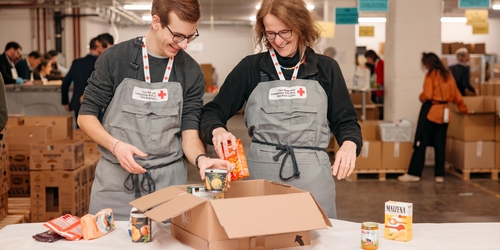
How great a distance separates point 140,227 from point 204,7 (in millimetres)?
12050

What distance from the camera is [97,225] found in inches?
81.3

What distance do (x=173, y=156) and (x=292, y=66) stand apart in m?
0.60

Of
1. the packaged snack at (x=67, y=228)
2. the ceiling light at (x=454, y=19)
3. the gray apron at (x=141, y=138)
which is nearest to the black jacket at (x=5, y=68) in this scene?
the gray apron at (x=141, y=138)

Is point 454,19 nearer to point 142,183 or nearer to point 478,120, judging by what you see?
point 478,120

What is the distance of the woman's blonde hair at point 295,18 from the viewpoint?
94.0 inches

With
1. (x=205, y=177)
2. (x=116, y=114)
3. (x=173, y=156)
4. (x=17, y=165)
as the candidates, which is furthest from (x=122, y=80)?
(x=17, y=165)

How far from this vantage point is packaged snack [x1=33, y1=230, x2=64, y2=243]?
2.02 metres

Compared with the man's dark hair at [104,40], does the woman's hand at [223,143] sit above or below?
below

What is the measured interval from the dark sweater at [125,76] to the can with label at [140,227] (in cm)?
51

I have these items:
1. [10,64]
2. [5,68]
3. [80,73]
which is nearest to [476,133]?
[80,73]

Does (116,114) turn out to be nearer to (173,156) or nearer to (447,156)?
(173,156)

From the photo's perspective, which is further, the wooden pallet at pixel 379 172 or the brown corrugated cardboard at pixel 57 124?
the wooden pallet at pixel 379 172

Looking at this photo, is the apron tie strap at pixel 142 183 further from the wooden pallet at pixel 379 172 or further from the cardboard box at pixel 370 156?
the wooden pallet at pixel 379 172

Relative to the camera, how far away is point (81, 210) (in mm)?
5039
